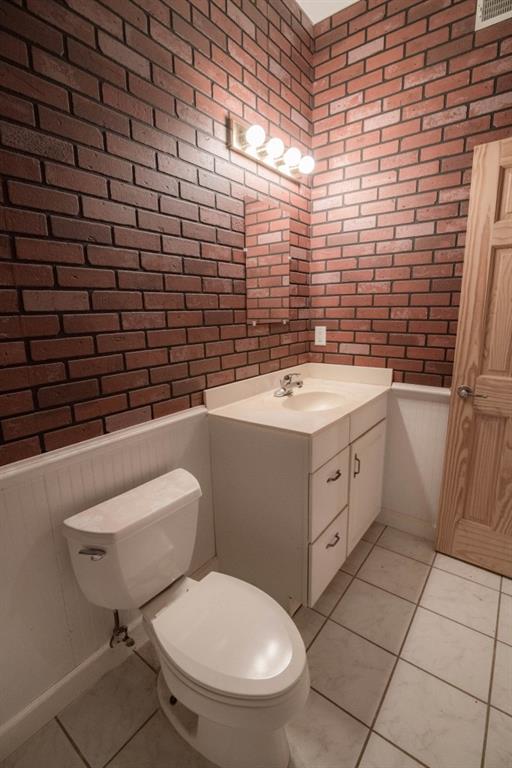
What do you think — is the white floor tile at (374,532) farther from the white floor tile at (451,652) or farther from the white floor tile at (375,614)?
the white floor tile at (451,652)

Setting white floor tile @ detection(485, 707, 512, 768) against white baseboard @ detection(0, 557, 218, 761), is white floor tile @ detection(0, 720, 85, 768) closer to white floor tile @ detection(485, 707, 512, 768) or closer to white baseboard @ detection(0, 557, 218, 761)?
white baseboard @ detection(0, 557, 218, 761)

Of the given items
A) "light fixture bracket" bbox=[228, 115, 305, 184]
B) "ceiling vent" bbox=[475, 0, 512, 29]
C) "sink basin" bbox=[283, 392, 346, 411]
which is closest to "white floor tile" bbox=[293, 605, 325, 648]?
"sink basin" bbox=[283, 392, 346, 411]

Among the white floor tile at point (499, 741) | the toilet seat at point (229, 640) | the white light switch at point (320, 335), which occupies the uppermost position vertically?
the white light switch at point (320, 335)

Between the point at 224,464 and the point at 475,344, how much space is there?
4.27 ft

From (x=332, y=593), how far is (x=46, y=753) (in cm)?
119

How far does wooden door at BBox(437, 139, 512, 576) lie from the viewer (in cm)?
155

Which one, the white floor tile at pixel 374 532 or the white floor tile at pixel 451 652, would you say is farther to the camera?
the white floor tile at pixel 374 532

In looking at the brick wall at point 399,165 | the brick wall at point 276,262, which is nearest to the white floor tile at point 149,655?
the brick wall at point 276,262

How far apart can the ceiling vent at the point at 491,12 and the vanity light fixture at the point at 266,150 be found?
89 centimetres

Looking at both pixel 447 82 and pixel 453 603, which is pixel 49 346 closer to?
pixel 453 603

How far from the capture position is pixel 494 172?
1.52 metres

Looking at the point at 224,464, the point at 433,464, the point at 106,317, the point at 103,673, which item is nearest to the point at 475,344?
the point at 433,464

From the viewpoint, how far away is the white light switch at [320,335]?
229 cm

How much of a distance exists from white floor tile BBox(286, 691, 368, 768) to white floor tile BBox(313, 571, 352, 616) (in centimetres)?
40
